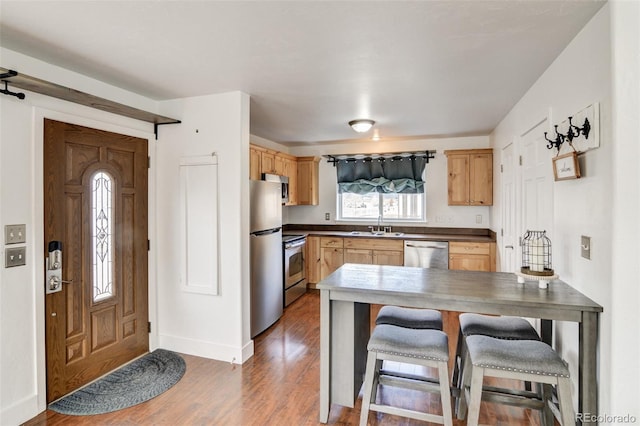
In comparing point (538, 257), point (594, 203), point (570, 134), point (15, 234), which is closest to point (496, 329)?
point (538, 257)

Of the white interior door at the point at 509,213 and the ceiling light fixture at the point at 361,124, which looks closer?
the white interior door at the point at 509,213

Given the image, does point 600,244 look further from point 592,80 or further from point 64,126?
point 64,126

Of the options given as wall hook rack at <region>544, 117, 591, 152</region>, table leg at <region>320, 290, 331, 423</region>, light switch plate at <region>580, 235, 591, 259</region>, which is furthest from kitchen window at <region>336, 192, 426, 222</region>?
table leg at <region>320, 290, 331, 423</region>

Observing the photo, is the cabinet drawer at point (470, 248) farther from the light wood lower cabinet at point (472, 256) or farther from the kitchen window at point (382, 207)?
the kitchen window at point (382, 207)

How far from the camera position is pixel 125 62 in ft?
7.69

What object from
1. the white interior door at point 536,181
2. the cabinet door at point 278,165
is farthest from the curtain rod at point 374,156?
the white interior door at point 536,181

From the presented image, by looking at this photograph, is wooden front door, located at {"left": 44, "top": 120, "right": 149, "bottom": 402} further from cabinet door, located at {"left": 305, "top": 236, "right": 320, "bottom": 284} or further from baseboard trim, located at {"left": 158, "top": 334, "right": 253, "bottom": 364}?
cabinet door, located at {"left": 305, "top": 236, "right": 320, "bottom": 284}

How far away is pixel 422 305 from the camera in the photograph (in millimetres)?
1978

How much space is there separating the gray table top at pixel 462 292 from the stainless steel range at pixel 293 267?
2.10 meters

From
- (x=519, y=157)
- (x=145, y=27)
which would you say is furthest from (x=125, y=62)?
(x=519, y=157)

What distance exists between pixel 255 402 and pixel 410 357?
1220 millimetres

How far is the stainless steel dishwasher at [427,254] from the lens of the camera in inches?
186

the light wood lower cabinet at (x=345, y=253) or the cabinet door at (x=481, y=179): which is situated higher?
the cabinet door at (x=481, y=179)

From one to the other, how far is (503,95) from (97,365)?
4229 millimetres
